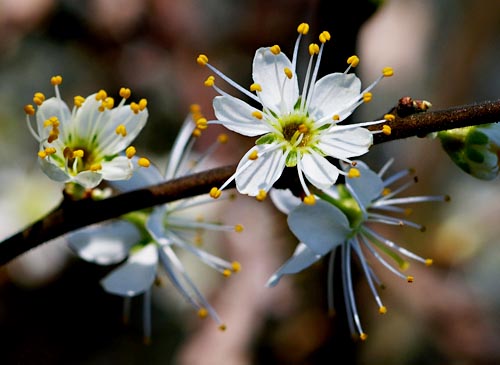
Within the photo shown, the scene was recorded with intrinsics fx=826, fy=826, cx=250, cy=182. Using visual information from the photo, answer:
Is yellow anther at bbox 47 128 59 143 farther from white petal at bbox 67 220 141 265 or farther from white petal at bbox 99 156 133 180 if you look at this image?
white petal at bbox 67 220 141 265

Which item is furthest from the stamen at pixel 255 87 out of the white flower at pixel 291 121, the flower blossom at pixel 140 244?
the flower blossom at pixel 140 244

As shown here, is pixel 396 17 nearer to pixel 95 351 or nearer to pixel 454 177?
pixel 454 177

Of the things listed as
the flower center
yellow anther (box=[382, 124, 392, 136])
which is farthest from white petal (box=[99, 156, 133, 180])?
yellow anther (box=[382, 124, 392, 136])

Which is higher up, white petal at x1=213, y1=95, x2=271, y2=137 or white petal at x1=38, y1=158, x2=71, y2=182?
white petal at x1=213, y1=95, x2=271, y2=137

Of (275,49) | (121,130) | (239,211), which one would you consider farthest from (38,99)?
(239,211)

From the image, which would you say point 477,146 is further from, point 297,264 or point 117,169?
point 117,169

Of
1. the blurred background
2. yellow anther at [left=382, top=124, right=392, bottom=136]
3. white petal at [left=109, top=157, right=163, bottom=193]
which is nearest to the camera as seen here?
yellow anther at [left=382, top=124, right=392, bottom=136]

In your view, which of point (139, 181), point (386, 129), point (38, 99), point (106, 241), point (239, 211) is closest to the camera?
point (386, 129)
